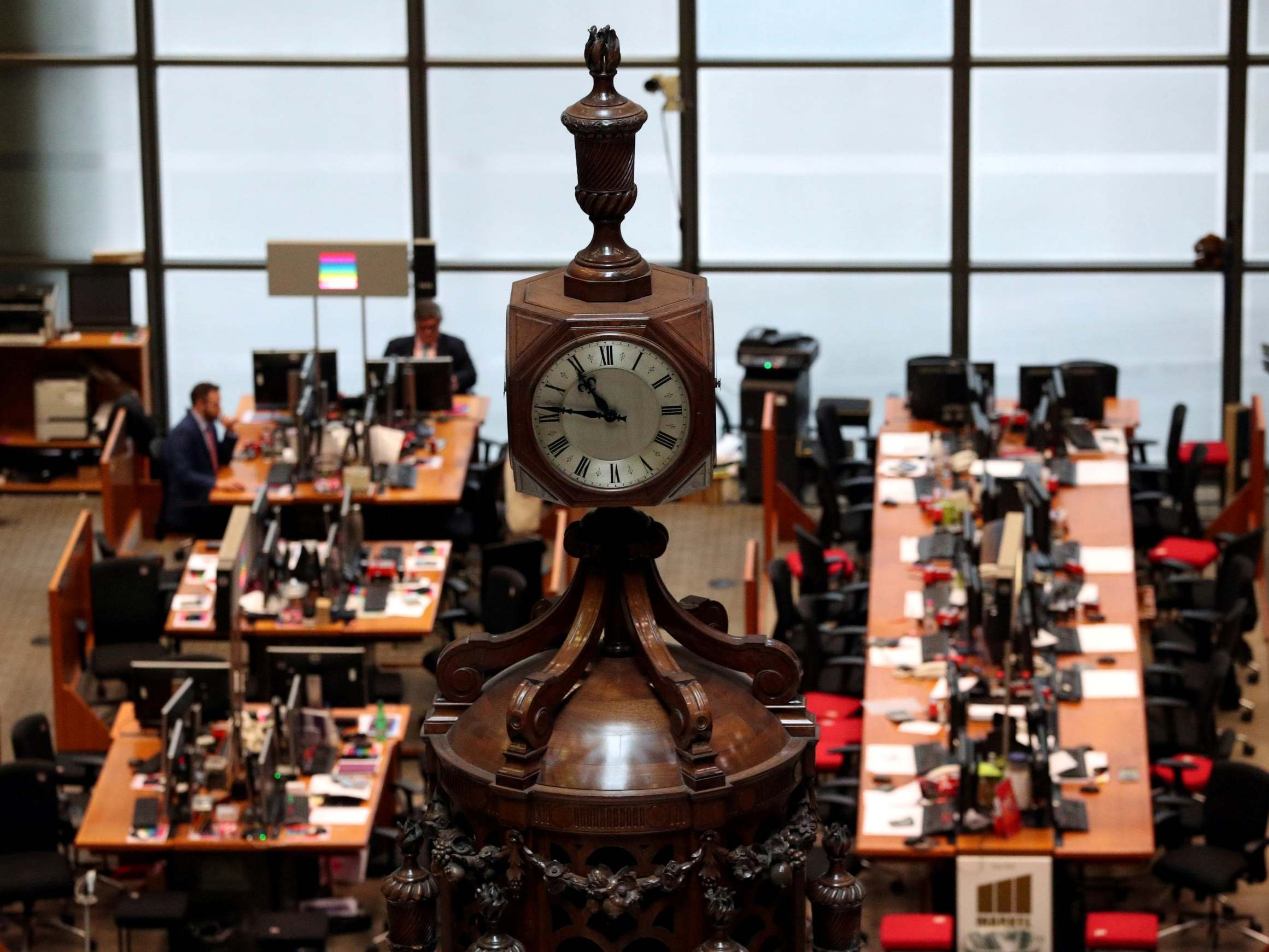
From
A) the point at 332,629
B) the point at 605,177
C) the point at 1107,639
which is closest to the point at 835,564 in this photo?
the point at 1107,639

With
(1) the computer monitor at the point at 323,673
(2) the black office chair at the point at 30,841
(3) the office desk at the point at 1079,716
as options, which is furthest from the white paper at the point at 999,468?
(2) the black office chair at the point at 30,841

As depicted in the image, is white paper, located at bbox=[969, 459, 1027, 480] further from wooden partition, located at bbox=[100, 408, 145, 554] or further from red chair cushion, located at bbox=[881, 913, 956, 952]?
wooden partition, located at bbox=[100, 408, 145, 554]

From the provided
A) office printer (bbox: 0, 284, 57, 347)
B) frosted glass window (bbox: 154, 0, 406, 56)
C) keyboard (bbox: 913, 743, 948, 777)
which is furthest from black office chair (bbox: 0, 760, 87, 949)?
frosted glass window (bbox: 154, 0, 406, 56)

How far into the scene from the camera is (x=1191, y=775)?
10047mm

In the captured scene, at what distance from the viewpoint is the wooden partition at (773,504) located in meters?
13.4

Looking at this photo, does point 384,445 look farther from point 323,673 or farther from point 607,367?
point 607,367

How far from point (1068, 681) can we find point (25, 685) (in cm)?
564

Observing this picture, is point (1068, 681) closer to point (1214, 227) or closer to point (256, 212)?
point (1214, 227)

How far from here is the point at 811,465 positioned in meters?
14.9

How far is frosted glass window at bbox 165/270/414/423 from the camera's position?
15.7 metres

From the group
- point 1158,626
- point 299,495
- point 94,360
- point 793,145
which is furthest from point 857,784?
point 94,360

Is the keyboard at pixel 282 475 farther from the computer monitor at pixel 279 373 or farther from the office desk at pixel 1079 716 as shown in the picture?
the office desk at pixel 1079 716

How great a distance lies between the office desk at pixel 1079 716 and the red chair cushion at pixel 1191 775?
10.2 inches

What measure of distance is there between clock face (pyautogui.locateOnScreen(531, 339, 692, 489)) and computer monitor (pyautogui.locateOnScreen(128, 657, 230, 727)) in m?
7.40
